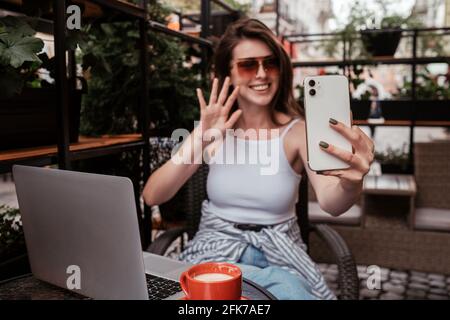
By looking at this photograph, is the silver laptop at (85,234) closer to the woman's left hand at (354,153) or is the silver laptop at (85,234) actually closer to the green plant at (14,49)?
the green plant at (14,49)

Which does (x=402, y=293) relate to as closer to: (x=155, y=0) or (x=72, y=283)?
(x=155, y=0)

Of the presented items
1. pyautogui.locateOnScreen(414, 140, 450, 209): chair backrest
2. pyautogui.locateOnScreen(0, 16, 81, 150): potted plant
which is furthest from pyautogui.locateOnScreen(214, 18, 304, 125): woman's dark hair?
pyautogui.locateOnScreen(414, 140, 450, 209): chair backrest

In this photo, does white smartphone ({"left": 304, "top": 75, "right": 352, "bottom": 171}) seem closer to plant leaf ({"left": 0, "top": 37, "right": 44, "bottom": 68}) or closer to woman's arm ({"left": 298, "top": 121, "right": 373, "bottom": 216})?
woman's arm ({"left": 298, "top": 121, "right": 373, "bottom": 216})

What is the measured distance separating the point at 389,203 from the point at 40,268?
7.42 feet

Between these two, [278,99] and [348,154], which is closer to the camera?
[348,154]

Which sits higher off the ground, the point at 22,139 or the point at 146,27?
the point at 146,27

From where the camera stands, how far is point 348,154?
3.07 ft

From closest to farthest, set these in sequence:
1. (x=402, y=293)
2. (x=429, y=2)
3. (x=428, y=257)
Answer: (x=428, y=257) → (x=402, y=293) → (x=429, y=2)

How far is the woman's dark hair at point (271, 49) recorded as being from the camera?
155cm

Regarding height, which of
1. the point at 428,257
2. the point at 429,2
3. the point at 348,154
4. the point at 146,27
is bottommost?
the point at 428,257

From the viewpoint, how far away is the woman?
1306 mm

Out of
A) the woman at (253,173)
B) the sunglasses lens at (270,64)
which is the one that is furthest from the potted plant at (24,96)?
the sunglasses lens at (270,64)

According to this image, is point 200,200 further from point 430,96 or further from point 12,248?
point 430,96
